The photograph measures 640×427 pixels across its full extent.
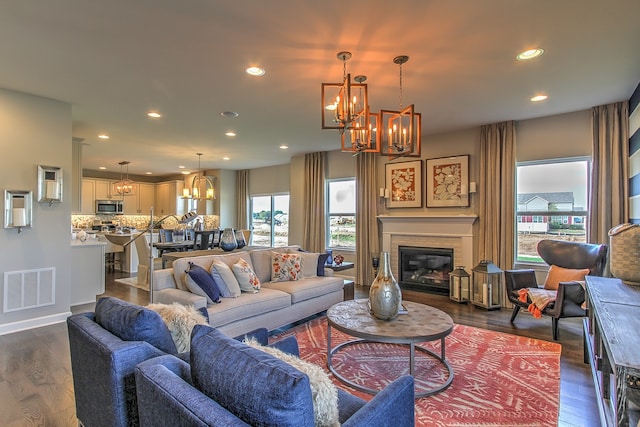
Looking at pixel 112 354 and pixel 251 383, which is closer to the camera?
pixel 251 383

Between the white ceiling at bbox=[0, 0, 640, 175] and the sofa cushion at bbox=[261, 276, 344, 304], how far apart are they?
88.3 inches

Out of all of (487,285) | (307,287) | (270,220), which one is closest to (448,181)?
(487,285)

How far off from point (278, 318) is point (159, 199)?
369 inches

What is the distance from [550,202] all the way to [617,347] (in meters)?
4.14

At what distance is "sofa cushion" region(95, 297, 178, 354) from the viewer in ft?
5.22

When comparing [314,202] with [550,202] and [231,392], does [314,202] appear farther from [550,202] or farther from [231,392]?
[231,392]

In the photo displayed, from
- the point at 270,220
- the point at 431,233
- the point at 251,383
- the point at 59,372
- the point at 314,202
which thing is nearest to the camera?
the point at 251,383

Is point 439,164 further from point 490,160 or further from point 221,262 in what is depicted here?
point 221,262

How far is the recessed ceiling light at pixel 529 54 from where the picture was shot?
285cm

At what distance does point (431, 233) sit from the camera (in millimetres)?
5738

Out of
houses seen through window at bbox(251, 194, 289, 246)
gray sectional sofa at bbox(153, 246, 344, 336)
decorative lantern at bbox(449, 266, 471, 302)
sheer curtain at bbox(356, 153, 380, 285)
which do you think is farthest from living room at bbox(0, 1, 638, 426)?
houses seen through window at bbox(251, 194, 289, 246)

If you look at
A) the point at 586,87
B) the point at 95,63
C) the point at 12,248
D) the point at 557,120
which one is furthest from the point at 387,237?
the point at 12,248

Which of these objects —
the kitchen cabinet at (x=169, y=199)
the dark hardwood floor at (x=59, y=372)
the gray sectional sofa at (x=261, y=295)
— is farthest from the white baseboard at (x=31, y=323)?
the kitchen cabinet at (x=169, y=199)

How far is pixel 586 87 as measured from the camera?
A: 3.64 metres
